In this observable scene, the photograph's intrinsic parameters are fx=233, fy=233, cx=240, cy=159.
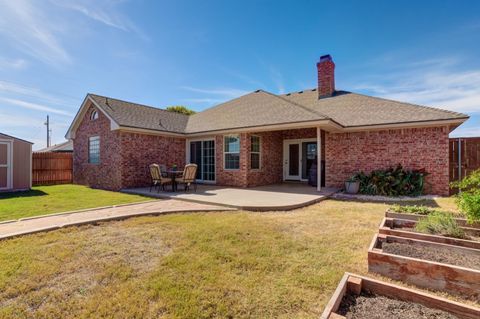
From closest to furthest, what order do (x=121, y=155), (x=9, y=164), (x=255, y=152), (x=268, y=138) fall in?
(x=121, y=155) → (x=9, y=164) → (x=255, y=152) → (x=268, y=138)

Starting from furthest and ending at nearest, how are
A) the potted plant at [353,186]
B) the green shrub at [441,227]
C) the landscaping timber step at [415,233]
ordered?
the potted plant at [353,186], the green shrub at [441,227], the landscaping timber step at [415,233]

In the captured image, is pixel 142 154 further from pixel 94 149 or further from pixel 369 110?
pixel 369 110

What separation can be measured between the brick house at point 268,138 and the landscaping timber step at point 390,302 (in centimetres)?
705

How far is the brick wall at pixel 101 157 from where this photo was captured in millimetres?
11370

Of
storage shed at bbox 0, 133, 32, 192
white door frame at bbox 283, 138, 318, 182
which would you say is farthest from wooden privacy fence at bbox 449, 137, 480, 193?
storage shed at bbox 0, 133, 32, 192

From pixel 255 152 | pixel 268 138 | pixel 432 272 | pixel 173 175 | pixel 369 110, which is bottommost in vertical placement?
pixel 432 272

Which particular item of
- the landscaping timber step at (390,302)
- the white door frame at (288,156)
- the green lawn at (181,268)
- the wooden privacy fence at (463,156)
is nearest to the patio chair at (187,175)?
the green lawn at (181,268)

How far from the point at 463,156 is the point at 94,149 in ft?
57.4

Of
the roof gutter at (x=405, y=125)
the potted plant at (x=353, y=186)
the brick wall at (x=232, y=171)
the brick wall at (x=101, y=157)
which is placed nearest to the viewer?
the roof gutter at (x=405, y=125)

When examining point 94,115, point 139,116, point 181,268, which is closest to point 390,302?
point 181,268

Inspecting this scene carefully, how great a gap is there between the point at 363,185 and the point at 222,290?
8782 millimetres

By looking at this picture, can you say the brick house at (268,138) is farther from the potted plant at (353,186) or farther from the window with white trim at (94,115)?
the potted plant at (353,186)

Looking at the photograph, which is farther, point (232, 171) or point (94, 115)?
point (94, 115)

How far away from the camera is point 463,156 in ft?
30.2
